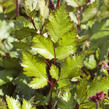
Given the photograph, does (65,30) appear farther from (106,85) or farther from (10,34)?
(10,34)

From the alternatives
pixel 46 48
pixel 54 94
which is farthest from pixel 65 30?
pixel 54 94

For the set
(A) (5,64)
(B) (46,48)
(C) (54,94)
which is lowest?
(C) (54,94)

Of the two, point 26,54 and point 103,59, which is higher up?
point 26,54

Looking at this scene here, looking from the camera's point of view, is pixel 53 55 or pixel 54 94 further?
pixel 54 94

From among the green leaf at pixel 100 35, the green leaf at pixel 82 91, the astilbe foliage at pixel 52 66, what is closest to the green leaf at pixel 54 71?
the astilbe foliage at pixel 52 66

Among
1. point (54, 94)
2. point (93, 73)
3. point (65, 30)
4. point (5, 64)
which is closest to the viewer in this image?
point (65, 30)

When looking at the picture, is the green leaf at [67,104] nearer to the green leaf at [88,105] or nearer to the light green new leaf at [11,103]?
the green leaf at [88,105]

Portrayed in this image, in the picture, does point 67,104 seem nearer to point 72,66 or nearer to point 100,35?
point 72,66

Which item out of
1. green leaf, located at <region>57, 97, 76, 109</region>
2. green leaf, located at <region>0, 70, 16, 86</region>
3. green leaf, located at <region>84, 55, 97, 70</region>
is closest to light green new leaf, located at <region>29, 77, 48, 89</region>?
green leaf, located at <region>57, 97, 76, 109</region>
